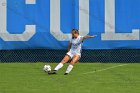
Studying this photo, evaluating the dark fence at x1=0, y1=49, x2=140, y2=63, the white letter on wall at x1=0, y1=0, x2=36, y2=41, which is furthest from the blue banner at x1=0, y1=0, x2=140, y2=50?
the dark fence at x1=0, y1=49, x2=140, y2=63

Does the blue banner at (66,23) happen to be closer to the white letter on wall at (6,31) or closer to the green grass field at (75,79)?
the white letter on wall at (6,31)

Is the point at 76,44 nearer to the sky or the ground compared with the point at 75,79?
nearer to the sky

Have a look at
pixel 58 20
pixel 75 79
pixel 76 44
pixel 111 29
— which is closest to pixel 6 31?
pixel 58 20

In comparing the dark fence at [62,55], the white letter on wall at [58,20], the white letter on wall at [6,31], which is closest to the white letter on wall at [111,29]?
the dark fence at [62,55]

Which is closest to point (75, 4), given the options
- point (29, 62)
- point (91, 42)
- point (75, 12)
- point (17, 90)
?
point (75, 12)

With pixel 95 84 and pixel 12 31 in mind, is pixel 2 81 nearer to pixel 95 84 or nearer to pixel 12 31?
pixel 95 84

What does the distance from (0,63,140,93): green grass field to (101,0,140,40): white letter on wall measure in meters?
1.05

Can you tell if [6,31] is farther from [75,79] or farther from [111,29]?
[75,79]

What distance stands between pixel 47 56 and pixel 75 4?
2.26m

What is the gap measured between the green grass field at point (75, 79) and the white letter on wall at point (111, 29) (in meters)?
1.05

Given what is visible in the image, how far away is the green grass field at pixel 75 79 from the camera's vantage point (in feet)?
37.0

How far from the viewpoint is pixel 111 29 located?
1855 centimetres

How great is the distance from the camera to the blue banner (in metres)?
18.5

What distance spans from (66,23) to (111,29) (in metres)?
1.72
